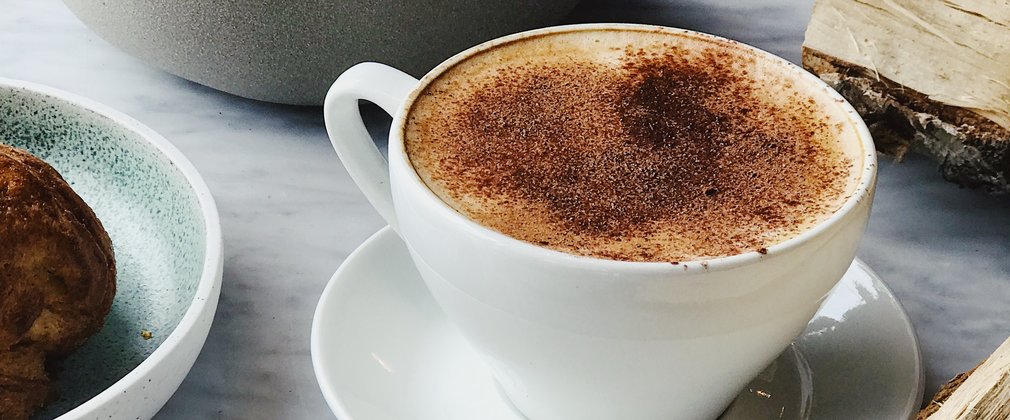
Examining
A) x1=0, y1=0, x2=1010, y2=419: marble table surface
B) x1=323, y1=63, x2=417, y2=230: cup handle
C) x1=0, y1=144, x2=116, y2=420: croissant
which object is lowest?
x1=0, y1=0, x2=1010, y2=419: marble table surface

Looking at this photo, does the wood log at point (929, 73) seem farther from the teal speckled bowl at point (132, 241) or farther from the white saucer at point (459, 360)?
the teal speckled bowl at point (132, 241)

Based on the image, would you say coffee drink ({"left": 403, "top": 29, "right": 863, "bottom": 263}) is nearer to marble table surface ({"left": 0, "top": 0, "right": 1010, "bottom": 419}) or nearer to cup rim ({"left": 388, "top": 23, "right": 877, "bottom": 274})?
cup rim ({"left": 388, "top": 23, "right": 877, "bottom": 274})

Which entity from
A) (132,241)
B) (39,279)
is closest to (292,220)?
(132,241)

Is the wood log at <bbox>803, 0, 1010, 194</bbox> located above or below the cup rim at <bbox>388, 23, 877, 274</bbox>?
below

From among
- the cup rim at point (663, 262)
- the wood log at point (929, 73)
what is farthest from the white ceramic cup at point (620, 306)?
the wood log at point (929, 73)

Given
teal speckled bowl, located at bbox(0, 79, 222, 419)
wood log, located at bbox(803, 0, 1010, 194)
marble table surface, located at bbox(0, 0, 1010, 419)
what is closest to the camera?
teal speckled bowl, located at bbox(0, 79, 222, 419)

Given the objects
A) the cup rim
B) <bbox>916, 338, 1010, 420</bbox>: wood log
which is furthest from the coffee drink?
<bbox>916, 338, 1010, 420</bbox>: wood log
